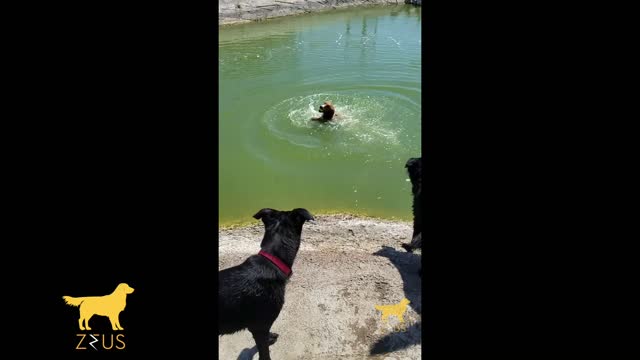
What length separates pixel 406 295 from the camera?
5480mm

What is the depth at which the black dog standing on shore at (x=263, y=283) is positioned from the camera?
162 inches

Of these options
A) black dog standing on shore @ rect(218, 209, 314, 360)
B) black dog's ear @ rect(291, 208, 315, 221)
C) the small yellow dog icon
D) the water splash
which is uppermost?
the water splash

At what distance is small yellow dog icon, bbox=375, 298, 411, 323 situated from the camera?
16.7 feet

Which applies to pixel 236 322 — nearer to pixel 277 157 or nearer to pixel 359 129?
pixel 277 157

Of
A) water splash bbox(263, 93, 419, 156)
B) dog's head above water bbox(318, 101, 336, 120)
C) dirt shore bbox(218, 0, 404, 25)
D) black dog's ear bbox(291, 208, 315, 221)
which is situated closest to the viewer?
black dog's ear bbox(291, 208, 315, 221)

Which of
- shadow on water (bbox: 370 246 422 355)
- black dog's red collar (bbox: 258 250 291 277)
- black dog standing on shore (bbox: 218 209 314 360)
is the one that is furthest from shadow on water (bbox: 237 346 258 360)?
shadow on water (bbox: 370 246 422 355)

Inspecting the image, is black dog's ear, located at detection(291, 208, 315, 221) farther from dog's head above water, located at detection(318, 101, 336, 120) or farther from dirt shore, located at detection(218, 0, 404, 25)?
dirt shore, located at detection(218, 0, 404, 25)

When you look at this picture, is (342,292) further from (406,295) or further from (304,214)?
(304,214)

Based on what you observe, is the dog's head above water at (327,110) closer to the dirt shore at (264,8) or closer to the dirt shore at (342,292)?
the dirt shore at (342,292)

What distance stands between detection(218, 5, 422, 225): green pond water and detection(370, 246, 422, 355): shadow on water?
159 cm

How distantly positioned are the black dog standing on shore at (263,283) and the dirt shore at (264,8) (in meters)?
19.2
